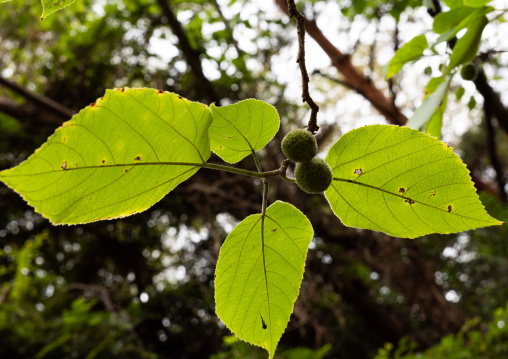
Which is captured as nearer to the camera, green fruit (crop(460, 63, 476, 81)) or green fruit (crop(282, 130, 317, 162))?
green fruit (crop(282, 130, 317, 162))

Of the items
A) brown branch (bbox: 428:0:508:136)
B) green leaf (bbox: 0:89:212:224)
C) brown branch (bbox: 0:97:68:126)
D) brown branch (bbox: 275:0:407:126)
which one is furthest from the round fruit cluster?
brown branch (bbox: 0:97:68:126)

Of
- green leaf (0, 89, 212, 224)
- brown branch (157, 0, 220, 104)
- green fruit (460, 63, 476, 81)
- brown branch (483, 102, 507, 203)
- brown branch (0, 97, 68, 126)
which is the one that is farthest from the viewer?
brown branch (0, 97, 68, 126)

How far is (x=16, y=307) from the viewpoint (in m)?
3.02

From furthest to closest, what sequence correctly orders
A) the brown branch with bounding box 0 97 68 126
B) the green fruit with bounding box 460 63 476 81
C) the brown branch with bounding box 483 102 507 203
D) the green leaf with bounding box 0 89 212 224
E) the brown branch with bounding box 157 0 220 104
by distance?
the brown branch with bounding box 0 97 68 126 < the brown branch with bounding box 157 0 220 104 < the brown branch with bounding box 483 102 507 203 < the green fruit with bounding box 460 63 476 81 < the green leaf with bounding box 0 89 212 224

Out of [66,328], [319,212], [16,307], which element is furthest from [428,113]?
[16,307]

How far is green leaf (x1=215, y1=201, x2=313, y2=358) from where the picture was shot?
60 centimetres

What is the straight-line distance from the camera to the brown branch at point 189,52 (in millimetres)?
3017

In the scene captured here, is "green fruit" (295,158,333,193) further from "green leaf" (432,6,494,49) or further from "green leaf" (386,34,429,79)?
"green leaf" (386,34,429,79)

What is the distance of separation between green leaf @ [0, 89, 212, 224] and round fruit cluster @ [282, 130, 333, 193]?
107 mm

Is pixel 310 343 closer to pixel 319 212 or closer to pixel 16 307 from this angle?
pixel 319 212

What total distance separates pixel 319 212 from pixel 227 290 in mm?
Result: 2937

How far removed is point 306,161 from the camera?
1.79ft

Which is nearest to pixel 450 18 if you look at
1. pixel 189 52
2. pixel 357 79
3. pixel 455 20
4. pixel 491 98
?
pixel 455 20

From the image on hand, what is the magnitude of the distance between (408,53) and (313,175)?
28.6 inches
